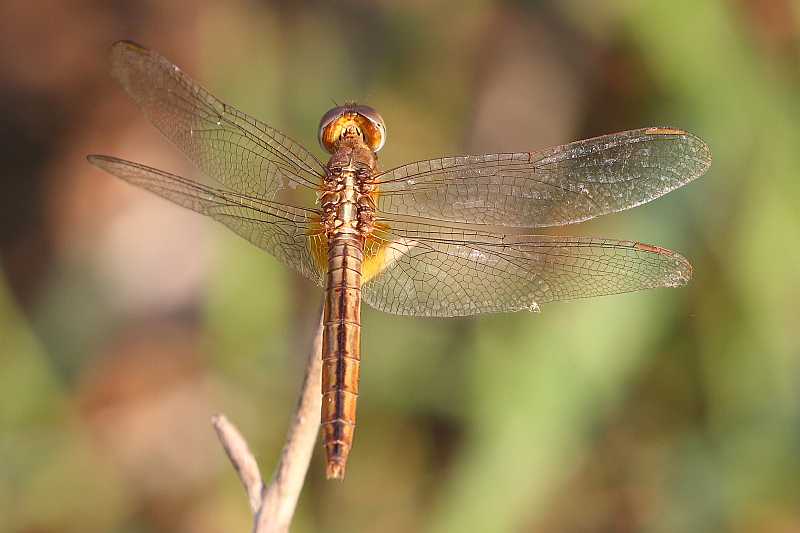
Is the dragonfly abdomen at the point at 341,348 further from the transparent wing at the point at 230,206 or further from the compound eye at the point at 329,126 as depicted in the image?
the compound eye at the point at 329,126

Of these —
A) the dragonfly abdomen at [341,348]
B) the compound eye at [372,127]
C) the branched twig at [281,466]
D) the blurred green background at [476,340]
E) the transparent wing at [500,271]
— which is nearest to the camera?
the branched twig at [281,466]

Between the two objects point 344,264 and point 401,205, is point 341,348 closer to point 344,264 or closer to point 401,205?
point 344,264

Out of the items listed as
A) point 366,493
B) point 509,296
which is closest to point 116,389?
point 366,493

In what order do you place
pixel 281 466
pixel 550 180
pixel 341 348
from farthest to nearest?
pixel 550 180 → pixel 341 348 → pixel 281 466

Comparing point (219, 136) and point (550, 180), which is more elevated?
point (219, 136)

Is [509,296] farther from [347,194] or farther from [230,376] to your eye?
[230,376]

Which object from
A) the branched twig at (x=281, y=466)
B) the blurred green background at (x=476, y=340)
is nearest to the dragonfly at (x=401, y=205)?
the branched twig at (x=281, y=466)

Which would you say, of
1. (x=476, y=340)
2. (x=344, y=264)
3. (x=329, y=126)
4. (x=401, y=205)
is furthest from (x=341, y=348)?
(x=476, y=340)
